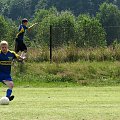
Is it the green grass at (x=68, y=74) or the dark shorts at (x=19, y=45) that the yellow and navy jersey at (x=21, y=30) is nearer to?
the dark shorts at (x=19, y=45)

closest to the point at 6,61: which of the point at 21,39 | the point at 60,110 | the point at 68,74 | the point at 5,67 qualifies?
the point at 5,67

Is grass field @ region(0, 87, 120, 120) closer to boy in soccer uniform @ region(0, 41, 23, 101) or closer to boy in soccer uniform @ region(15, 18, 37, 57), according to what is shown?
boy in soccer uniform @ region(0, 41, 23, 101)

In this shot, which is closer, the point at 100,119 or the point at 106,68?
the point at 100,119

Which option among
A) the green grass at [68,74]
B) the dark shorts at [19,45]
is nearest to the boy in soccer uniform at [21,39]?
the dark shorts at [19,45]

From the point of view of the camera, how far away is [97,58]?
3033 centimetres

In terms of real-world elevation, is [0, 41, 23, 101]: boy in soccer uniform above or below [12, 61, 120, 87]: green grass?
above

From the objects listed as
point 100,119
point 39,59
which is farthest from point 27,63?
point 100,119

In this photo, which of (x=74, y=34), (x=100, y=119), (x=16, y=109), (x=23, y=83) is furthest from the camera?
(x=74, y=34)

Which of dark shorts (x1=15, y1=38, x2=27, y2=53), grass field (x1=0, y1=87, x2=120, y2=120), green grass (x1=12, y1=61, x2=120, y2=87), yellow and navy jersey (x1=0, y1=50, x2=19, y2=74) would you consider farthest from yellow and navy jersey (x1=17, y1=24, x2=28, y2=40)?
grass field (x1=0, y1=87, x2=120, y2=120)

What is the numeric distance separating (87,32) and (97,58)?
4.11 metres

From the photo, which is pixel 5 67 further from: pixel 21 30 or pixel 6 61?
pixel 21 30

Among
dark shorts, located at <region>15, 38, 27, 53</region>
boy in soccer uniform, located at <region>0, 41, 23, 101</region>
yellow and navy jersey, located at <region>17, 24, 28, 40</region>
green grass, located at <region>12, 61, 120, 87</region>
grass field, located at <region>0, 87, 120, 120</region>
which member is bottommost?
grass field, located at <region>0, 87, 120, 120</region>

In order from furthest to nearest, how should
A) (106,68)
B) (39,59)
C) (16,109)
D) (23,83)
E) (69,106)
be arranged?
(39,59), (106,68), (23,83), (69,106), (16,109)

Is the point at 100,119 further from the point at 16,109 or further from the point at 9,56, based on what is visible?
the point at 9,56
